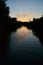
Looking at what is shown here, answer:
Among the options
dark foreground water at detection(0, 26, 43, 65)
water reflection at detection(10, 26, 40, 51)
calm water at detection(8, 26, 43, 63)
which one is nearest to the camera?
dark foreground water at detection(0, 26, 43, 65)

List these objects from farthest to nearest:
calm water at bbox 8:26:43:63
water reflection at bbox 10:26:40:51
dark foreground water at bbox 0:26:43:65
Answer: water reflection at bbox 10:26:40:51
calm water at bbox 8:26:43:63
dark foreground water at bbox 0:26:43:65

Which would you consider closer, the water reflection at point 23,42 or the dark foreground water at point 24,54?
the dark foreground water at point 24,54

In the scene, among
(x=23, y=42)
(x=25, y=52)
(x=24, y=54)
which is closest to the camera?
(x=24, y=54)

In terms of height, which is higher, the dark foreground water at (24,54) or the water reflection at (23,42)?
the water reflection at (23,42)

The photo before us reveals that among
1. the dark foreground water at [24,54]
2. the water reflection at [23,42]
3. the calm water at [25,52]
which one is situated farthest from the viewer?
the water reflection at [23,42]

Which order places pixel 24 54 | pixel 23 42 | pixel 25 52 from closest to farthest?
pixel 24 54 → pixel 25 52 → pixel 23 42

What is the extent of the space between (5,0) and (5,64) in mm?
77077

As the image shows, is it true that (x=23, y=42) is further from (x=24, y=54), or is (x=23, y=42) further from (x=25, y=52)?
(x=24, y=54)

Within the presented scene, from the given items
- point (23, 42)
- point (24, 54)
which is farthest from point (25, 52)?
point (23, 42)

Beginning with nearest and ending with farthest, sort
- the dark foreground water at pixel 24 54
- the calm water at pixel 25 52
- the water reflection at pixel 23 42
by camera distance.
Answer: the dark foreground water at pixel 24 54
the calm water at pixel 25 52
the water reflection at pixel 23 42

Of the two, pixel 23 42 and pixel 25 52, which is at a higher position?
pixel 23 42

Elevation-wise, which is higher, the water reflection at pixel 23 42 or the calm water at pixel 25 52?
the water reflection at pixel 23 42

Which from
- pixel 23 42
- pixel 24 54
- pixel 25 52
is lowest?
pixel 24 54

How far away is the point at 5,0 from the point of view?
83625mm
